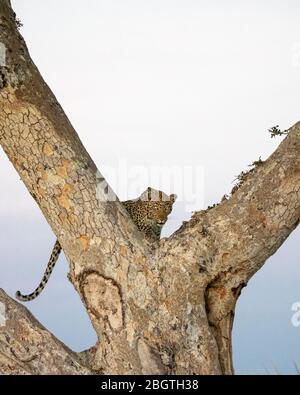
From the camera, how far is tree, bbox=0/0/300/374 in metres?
8.00

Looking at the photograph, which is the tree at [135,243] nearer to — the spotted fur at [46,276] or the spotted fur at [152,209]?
the spotted fur at [46,276]

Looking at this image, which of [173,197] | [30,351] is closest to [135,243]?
[30,351]

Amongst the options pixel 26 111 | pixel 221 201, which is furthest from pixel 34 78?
pixel 221 201

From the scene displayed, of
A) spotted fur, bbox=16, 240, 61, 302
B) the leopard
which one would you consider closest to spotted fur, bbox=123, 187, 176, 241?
the leopard

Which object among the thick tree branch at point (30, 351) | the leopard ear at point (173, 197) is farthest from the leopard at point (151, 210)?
the thick tree branch at point (30, 351)

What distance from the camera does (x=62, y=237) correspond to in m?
8.22

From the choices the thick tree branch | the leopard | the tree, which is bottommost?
the thick tree branch

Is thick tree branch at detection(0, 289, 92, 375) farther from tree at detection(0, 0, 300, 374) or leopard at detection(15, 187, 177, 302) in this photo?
leopard at detection(15, 187, 177, 302)

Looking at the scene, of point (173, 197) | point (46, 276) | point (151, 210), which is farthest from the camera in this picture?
point (173, 197)

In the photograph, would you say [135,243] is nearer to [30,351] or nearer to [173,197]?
[30,351]

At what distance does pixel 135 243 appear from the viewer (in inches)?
321

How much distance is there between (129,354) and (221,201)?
1.81m

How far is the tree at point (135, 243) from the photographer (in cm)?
800
